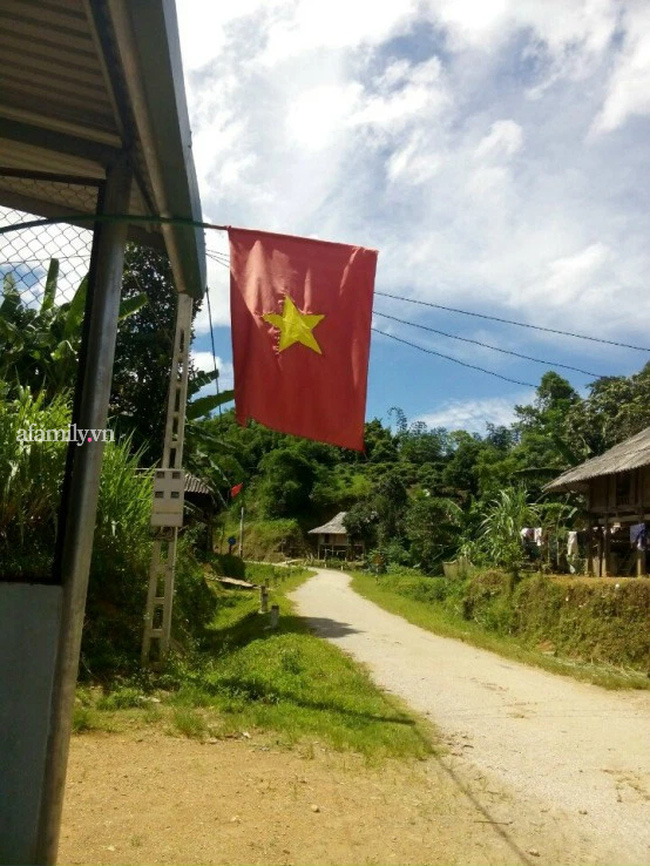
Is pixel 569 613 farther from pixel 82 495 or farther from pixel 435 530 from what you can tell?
pixel 435 530

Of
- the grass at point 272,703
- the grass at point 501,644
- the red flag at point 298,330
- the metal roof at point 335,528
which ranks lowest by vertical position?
the grass at point 501,644

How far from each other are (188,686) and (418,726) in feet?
8.39

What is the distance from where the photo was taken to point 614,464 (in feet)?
54.0

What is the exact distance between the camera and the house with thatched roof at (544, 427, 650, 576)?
15.9 m

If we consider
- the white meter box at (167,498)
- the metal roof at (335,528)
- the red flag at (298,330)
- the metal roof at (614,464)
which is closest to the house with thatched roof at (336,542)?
the metal roof at (335,528)

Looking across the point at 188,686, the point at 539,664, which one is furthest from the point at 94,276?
the point at 539,664

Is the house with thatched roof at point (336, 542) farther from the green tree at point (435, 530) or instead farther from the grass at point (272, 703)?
the grass at point (272, 703)

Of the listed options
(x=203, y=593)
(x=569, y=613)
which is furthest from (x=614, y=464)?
(x=203, y=593)

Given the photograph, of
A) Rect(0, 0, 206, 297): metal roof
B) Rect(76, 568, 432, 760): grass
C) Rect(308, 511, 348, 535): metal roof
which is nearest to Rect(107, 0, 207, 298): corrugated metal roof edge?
Rect(0, 0, 206, 297): metal roof

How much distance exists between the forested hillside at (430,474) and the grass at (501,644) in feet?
7.47

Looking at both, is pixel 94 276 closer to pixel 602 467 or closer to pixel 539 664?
A: pixel 539 664

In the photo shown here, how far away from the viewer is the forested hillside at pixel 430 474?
2327cm

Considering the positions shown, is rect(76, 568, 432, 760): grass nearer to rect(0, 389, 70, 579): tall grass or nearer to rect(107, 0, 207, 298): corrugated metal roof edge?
rect(0, 389, 70, 579): tall grass

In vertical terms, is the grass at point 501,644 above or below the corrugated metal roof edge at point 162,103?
below
